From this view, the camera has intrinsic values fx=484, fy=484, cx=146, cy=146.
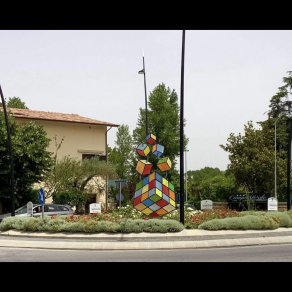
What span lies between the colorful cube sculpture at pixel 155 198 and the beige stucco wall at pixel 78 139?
2344 cm

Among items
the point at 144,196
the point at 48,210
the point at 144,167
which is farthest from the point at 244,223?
the point at 48,210

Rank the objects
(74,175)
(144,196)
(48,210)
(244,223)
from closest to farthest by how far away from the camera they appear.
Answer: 1. (244,223)
2. (144,196)
3. (48,210)
4. (74,175)

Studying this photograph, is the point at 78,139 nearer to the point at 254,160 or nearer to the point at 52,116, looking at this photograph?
the point at 52,116

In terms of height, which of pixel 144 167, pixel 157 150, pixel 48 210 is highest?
pixel 157 150

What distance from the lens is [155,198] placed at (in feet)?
68.8

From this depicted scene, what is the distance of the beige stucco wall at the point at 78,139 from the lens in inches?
1783

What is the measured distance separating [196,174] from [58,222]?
7564 cm

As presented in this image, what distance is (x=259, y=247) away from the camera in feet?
52.5

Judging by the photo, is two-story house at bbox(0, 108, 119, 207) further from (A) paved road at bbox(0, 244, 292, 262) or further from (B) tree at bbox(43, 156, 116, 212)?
(A) paved road at bbox(0, 244, 292, 262)

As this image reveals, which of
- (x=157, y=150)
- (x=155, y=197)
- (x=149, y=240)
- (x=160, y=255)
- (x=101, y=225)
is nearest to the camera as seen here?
(x=160, y=255)

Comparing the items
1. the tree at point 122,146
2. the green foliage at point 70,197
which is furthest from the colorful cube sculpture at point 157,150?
the tree at point 122,146

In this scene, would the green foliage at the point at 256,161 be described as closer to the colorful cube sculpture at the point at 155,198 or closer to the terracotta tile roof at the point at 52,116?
the terracotta tile roof at the point at 52,116

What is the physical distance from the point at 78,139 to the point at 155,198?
27137 millimetres
